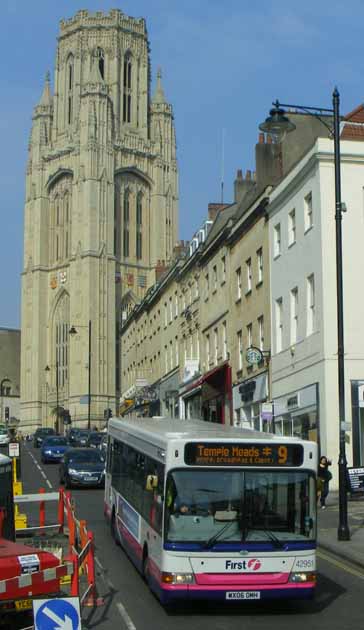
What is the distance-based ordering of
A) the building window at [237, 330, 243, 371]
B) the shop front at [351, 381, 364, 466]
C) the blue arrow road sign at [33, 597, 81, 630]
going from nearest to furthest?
1. the blue arrow road sign at [33, 597, 81, 630]
2. the shop front at [351, 381, 364, 466]
3. the building window at [237, 330, 243, 371]

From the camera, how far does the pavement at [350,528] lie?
58.4 feet

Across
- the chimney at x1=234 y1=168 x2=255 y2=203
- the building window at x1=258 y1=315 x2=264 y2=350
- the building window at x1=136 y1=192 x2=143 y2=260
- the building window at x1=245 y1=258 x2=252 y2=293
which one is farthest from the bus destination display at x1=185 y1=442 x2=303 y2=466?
the building window at x1=136 y1=192 x2=143 y2=260

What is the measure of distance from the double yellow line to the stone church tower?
347ft

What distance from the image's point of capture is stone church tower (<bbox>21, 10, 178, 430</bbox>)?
12731 cm

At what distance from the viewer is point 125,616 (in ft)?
40.5

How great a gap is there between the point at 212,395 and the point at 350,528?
89.5ft

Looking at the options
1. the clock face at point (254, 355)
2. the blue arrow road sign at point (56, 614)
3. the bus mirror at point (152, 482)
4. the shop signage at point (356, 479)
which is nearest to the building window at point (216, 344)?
the clock face at point (254, 355)

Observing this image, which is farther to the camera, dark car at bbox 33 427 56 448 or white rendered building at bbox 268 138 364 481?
dark car at bbox 33 427 56 448

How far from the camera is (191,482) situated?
499 inches

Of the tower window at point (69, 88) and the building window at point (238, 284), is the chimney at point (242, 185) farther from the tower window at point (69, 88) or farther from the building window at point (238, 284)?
the tower window at point (69, 88)

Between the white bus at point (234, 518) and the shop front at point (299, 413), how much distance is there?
18.9m

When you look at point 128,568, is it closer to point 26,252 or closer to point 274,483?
point 274,483

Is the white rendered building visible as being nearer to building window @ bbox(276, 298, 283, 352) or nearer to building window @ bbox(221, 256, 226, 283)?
building window @ bbox(276, 298, 283, 352)

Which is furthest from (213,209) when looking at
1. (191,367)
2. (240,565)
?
(240,565)
